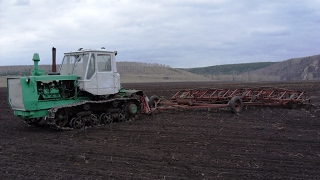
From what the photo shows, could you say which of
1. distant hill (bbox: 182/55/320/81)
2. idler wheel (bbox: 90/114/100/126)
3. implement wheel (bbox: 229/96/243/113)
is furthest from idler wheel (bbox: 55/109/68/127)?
distant hill (bbox: 182/55/320/81)

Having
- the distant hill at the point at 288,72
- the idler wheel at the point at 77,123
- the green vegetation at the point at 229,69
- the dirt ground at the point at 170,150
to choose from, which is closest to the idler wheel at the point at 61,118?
the idler wheel at the point at 77,123

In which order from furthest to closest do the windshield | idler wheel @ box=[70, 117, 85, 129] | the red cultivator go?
the red cultivator, the windshield, idler wheel @ box=[70, 117, 85, 129]

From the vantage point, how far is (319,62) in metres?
107

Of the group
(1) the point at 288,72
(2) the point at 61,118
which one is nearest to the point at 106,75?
(2) the point at 61,118

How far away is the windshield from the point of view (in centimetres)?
1241

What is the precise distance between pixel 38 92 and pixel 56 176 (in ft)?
18.9

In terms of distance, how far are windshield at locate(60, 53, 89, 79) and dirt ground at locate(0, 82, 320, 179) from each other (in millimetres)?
2256

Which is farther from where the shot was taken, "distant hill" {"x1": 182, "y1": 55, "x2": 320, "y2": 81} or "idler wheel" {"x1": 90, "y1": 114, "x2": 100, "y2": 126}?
"distant hill" {"x1": 182, "y1": 55, "x2": 320, "y2": 81}

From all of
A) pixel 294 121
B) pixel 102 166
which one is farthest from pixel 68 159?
pixel 294 121

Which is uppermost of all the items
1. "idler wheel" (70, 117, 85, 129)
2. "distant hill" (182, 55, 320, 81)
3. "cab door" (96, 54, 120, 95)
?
"distant hill" (182, 55, 320, 81)

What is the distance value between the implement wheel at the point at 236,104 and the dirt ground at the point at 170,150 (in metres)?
1.27

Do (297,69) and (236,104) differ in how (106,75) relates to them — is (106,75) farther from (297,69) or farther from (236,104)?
(297,69)

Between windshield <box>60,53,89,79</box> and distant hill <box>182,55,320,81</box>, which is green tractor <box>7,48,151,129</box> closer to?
windshield <box>60,53,89,79</box>

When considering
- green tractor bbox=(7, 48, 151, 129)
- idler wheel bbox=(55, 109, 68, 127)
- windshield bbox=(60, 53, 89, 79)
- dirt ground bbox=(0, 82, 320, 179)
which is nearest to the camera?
dirt ground bbox=(0, 82, 320, 179)
